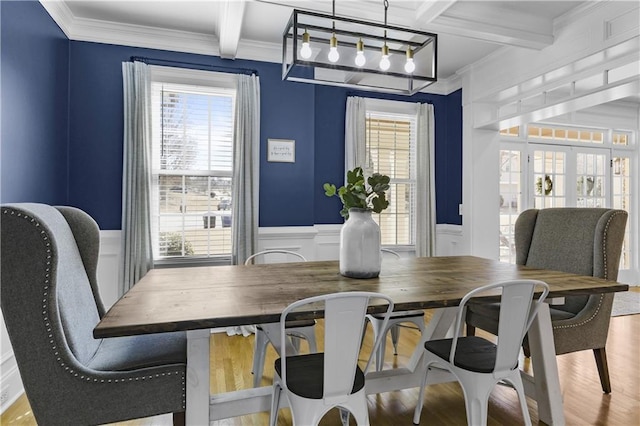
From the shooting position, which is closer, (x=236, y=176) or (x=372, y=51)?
(x=372, y=51)

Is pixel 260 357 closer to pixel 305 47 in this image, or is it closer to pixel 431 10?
pixel 305 47

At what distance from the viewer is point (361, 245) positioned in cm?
199

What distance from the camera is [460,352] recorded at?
1828mm

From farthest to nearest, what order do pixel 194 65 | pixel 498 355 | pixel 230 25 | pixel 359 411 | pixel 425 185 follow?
pixel 425 185
pixel 194 65
pixel 230 25
pixel 498 355
pixel 359 411

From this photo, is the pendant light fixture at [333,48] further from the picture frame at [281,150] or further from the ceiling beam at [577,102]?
the ceiling beam at [577,102]

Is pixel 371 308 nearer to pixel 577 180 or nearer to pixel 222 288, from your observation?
pixel 222 288

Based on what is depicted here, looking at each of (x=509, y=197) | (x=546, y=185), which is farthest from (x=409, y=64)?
(x=546, y=185)

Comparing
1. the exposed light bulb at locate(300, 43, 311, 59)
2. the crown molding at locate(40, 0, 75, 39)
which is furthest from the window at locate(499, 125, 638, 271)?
the crown molding at locate(40, 0, 75, 39)

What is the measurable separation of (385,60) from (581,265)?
185cm

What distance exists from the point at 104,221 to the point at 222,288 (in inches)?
90.1

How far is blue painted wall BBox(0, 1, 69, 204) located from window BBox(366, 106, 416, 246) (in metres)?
3.10

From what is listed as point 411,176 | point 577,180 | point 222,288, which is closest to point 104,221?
point 222,288

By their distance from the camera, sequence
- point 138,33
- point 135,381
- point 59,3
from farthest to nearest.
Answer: point 138,33 < point 59,3 < point 135,381

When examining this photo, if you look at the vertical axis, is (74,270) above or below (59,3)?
below
